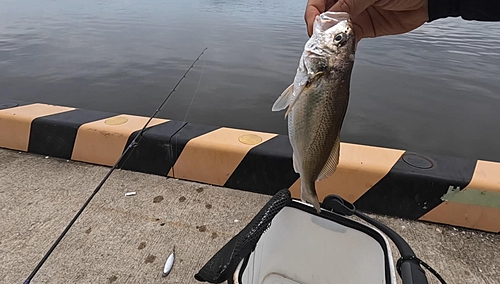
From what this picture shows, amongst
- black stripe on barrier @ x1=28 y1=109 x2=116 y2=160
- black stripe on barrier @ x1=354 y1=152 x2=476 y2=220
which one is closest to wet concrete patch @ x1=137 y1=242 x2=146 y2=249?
black stripe on barrier @ x1=28 y1=109 x2=116 y2=160

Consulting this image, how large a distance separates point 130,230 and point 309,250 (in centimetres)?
127

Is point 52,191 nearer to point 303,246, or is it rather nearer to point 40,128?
point 40,128

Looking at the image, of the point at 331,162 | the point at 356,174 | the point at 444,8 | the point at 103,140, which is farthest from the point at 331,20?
the point at 103,140

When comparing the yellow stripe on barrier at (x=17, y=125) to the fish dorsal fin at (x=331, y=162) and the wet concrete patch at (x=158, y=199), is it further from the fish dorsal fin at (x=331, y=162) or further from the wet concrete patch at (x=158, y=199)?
the fish dorsal fin at (x=331, y=162)

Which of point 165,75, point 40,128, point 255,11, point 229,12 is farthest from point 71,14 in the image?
point 40,128

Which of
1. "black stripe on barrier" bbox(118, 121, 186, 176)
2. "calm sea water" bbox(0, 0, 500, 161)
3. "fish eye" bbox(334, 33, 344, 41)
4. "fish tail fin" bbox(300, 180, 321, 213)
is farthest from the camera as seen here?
"calm sea water" bbox(0, 0, 500, 161)

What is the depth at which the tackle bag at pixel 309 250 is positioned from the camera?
1396 mm

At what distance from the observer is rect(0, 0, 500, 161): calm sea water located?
6574 millimetres

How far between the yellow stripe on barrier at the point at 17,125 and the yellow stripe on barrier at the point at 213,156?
1.34 metres

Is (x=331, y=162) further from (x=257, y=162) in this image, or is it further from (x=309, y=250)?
(x=257, y=162)

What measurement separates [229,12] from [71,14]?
761cm

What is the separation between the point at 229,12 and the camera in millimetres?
18984

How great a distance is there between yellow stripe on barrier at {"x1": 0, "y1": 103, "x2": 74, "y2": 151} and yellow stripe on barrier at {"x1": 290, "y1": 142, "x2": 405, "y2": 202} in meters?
2.36

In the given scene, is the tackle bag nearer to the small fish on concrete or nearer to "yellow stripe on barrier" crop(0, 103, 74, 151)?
the small fish on concrete
